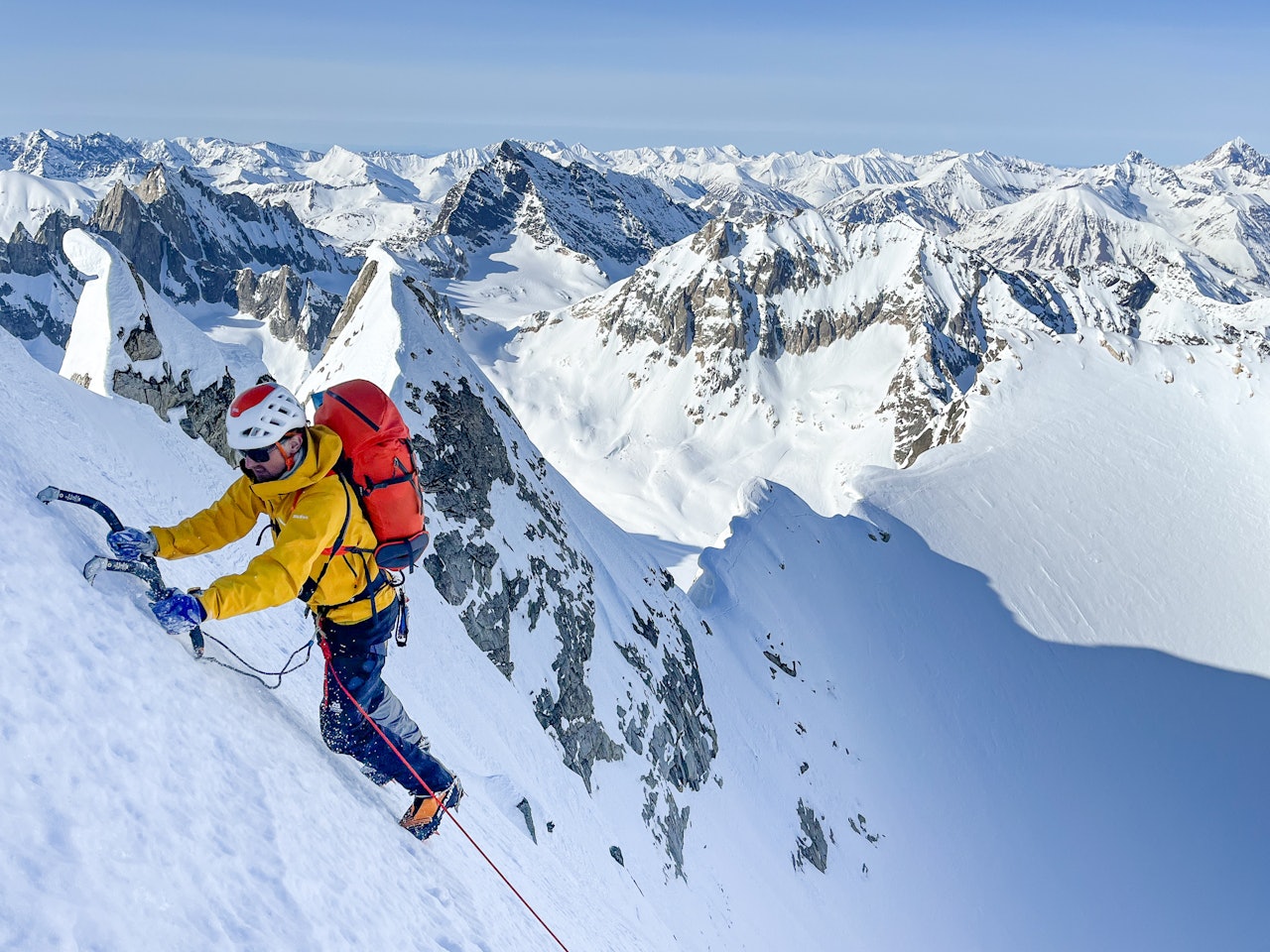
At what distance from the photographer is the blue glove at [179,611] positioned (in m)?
5.32

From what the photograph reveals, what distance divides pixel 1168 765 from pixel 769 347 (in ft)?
372

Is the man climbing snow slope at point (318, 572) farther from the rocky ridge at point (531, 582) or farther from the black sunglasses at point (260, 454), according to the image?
the rocky ridge at point (531, 582)

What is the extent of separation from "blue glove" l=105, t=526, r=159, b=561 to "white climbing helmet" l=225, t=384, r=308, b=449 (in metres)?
1.07

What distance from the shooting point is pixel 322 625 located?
6.41 meters

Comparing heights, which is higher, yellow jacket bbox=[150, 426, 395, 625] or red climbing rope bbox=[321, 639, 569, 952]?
yellow jacket bbox=[150, 426, 395, 625]

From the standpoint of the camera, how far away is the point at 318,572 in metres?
5.88

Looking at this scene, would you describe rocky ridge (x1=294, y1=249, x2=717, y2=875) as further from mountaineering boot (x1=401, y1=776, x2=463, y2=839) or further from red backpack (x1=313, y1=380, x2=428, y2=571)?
red backpack (x1=313, y1=380, x2=428, y2=571)

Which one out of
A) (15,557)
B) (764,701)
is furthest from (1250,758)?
(15,557)

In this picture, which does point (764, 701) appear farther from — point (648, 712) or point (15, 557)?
point (15, 557)

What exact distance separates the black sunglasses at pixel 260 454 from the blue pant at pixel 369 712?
1.61 meters

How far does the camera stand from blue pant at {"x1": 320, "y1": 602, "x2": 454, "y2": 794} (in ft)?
21.1

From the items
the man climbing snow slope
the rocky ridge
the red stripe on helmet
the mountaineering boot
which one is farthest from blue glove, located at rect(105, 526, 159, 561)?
the rocky ridge

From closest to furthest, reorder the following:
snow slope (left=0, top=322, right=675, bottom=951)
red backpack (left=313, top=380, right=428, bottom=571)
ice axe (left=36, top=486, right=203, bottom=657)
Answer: snow slope (left=0, top=322, right=675, bottom=951)
ice axe (left=36, top=486, right=203, bottom=657)
red backpack (left=313, top=380, right=428, bottom=571)

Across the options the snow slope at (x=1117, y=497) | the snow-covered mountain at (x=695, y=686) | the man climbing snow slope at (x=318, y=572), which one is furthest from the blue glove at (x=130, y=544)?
the snow slope at (x=1117, y=497)
